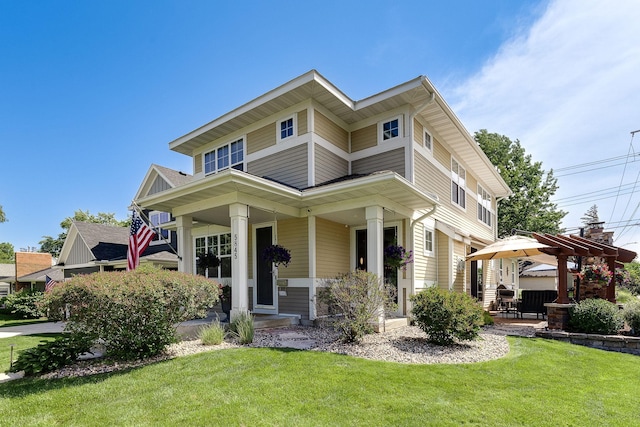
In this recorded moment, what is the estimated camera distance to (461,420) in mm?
3375

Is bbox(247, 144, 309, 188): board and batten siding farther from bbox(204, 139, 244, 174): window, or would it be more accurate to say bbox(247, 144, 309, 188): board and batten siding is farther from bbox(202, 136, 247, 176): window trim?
bbox(204, 139, 244, 174): window

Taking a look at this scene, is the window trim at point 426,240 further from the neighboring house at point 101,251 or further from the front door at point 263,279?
the neighboring house at point 101,251

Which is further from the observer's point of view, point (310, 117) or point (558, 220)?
point (558, 220)

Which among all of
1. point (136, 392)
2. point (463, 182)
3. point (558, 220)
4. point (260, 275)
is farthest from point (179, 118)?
point (558, 220)

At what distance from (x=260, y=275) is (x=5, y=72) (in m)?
12.1

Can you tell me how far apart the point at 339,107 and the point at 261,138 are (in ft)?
8.78

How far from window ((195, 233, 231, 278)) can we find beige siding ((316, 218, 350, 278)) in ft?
12.2

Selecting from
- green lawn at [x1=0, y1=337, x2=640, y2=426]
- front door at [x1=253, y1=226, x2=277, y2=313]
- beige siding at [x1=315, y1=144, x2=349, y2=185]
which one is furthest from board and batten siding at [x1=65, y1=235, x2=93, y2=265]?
green lawn at [x1=0, y1=337, x2=640, y2=426]

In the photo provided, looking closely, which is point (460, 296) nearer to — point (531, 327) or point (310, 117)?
point (531, 327)

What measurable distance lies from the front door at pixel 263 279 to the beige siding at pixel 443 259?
5.35 m

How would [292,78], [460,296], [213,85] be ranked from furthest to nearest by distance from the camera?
[213,85] → [292,78] → [460,296]

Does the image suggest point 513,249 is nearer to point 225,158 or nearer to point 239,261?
point 239,261

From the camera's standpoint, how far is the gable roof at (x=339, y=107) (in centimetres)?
888

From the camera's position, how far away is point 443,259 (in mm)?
11125
